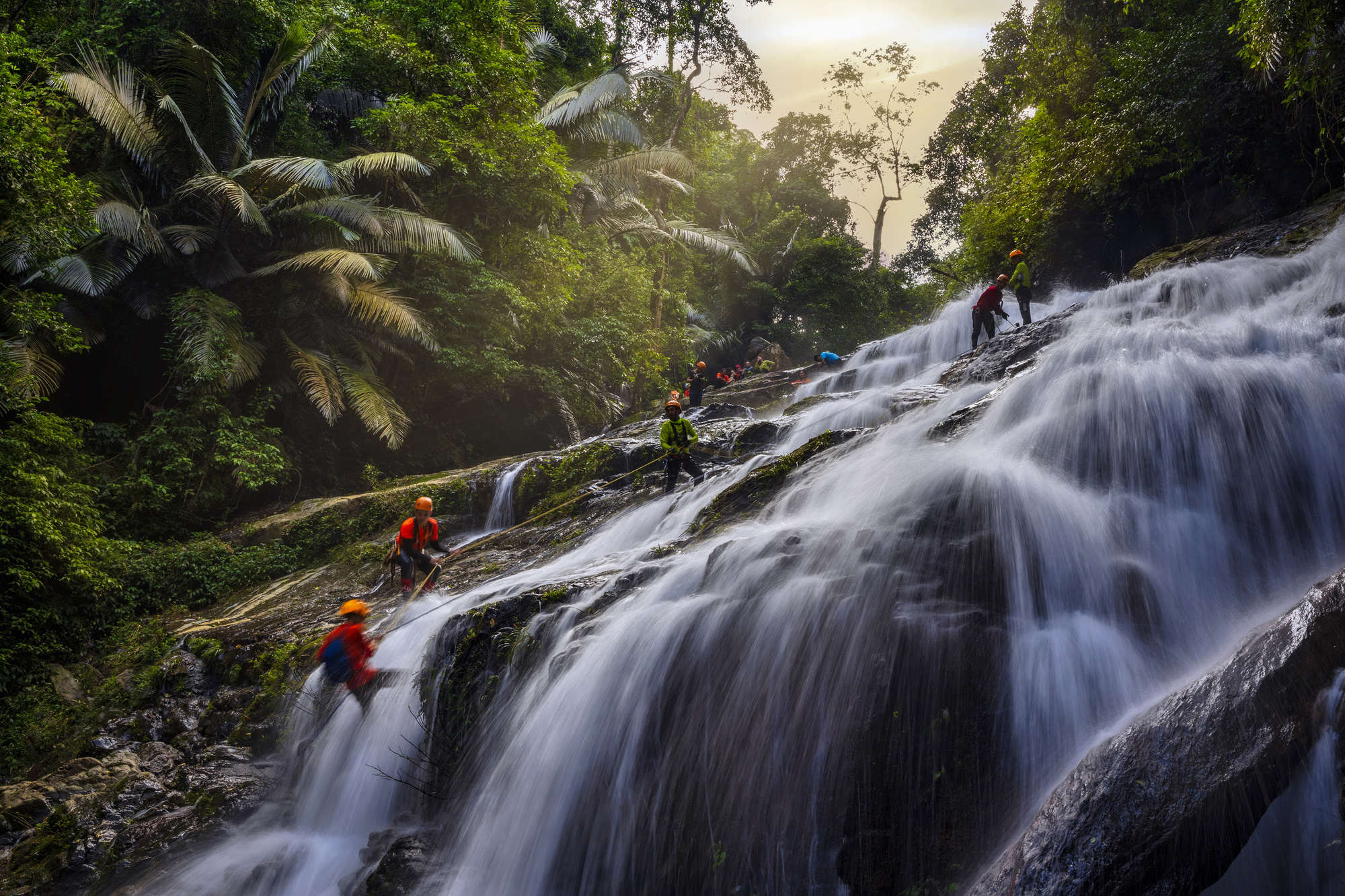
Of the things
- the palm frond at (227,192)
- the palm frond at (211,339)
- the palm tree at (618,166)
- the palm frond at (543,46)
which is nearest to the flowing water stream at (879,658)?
the palm frond at (211,339)

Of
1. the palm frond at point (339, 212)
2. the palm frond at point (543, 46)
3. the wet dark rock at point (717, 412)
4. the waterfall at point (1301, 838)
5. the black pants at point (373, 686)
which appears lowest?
the waterfall at point (1301, 838)

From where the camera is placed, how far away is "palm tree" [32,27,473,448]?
39.4 ft

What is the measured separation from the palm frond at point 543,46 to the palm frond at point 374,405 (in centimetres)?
1130

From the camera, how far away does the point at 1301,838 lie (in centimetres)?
263

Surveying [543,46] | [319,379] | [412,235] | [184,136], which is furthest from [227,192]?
[543,46]

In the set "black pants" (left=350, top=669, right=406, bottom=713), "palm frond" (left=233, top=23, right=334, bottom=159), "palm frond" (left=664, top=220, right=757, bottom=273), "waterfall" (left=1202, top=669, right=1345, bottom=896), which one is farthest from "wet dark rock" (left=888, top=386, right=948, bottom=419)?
"palm frond" (left=664, top=220, right=757, bottom=273)

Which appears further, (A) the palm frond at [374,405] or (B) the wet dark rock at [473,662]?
(A) the palm frond at [374,405]

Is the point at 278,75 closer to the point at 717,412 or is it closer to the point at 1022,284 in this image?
the point at 717,412

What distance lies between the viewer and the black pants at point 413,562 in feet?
27.5

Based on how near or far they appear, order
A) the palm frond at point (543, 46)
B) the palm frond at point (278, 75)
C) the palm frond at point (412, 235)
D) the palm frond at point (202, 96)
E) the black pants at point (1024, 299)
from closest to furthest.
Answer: the palm frond at point (202, 96)
the black pants at point (1024, 299)
the palm frond at point (278, 75)
the palm frond at point (412, 235)
the palm frond at point (543, 46)

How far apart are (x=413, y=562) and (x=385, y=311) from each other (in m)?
7.48

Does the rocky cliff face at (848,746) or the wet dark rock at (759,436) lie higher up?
the wet dark rock at (759,436)

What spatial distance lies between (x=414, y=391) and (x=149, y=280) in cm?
579

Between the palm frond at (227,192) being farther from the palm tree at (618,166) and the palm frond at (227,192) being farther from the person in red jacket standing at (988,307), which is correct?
the person in red jacket standing at (988,307)
